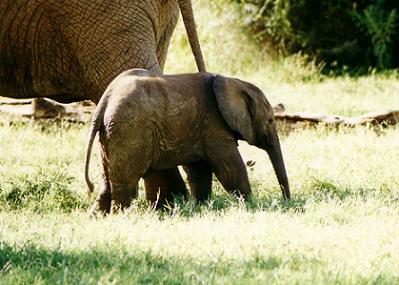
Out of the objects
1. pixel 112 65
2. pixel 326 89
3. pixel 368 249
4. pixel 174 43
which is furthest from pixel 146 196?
pixel 174 43

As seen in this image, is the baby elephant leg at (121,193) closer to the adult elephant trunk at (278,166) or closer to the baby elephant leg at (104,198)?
the baby elephant leg at (104,198)

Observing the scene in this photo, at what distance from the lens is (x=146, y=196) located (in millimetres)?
7820

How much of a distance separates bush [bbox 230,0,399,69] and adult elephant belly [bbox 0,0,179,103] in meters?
9.85

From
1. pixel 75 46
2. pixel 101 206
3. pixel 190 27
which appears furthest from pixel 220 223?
pixel 190 27

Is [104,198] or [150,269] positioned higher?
[150,269]

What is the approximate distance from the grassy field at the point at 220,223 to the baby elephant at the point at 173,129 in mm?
191

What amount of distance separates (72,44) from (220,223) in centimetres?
208

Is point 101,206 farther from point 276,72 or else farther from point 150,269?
point 276,72

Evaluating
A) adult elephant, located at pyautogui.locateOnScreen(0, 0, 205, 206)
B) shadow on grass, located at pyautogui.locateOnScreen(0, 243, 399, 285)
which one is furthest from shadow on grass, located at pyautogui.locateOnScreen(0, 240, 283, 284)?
adult elephant, located at pyautogui.locateOnScreen(0, 0, 205, 206)

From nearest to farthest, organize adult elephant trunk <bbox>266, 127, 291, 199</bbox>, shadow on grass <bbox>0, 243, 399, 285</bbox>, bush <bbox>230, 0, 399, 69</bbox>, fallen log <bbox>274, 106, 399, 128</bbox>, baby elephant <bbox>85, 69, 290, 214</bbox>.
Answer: shadow on grass <bbox>0, 243, 399, 285</bbox> < baby elephant <bbox>85, 69, 290, 214</bbox> < adult elephant trunk <bbox>266, 127, 291, 199</bbox> < fallen log <bbox>274, 106, 399, 128</bbox> < bush <bbox>230, 0, 399, 69</bbox>

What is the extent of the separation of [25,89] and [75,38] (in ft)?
1.90

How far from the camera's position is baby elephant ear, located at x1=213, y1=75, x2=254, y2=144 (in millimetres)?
7461

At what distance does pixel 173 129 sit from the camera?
729 cm

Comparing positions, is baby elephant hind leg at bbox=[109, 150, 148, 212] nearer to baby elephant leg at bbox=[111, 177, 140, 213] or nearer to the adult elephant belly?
baby elephant leg at bbox=[111, 177, 140, 213]
